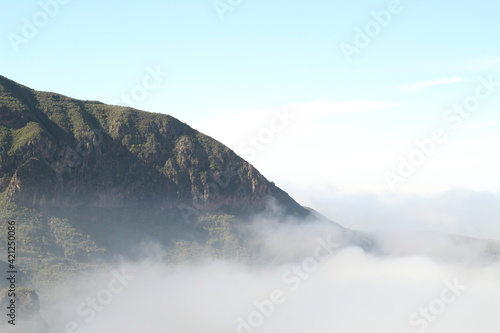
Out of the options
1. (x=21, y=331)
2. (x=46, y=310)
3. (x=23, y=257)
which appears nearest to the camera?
(x=21, y=331)

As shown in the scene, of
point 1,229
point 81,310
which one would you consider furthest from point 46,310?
point 1,229

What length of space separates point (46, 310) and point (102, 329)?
67.7 feet

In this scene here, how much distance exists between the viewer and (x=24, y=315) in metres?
154

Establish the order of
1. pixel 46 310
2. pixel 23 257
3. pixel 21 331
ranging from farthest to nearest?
pixel 23 257, pixel 46 310, pixel 21 331

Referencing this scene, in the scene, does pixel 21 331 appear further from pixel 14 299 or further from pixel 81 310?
pixel 81 310

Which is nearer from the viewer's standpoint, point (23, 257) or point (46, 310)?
point (46, 310)

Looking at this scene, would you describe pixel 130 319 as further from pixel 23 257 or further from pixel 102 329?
pixel 23 257

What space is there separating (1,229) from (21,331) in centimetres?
5890

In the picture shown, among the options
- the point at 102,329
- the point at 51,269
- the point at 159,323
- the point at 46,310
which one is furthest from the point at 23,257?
the point at 159,323

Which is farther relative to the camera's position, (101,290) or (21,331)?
(101,290)

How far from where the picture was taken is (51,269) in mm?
192125

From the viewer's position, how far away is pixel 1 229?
641 ft

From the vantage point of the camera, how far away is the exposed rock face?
15012cm

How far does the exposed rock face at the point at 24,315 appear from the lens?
493 ft
